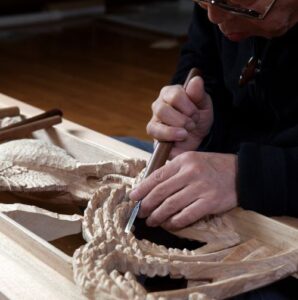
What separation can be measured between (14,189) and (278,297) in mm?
424

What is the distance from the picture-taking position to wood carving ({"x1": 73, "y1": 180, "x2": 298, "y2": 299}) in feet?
2.36

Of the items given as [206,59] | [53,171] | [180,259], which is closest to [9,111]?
[53,171]

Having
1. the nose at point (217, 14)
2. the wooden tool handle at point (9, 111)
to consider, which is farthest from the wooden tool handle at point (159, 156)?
the wooden tool handle at point (9, 111)

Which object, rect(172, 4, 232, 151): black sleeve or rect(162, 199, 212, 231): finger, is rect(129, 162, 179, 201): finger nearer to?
rect(162, 199, 212, 231): finger

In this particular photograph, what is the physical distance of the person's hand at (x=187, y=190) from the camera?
2.99 ft

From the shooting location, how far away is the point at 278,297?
852 mm

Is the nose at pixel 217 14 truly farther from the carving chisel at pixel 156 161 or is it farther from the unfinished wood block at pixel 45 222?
the unfinished wood block at pixel 45 222

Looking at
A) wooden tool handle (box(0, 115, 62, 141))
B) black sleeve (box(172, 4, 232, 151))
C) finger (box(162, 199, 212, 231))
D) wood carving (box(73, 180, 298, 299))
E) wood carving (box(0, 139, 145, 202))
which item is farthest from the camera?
black sleeve (box(172, 4, 232, 151))

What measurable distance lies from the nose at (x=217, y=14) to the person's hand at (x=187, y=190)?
0.66ft

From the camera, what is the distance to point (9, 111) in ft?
4.41

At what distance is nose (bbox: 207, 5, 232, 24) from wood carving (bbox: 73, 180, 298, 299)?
0.93ft

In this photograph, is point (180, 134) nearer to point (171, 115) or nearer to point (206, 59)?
point (171, 115)

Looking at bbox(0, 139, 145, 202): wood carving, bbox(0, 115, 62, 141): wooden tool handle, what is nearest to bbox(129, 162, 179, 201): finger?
bbox(0, 139, 145, 202): wood carving

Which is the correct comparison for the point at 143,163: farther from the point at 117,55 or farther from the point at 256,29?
the point at 117,55
